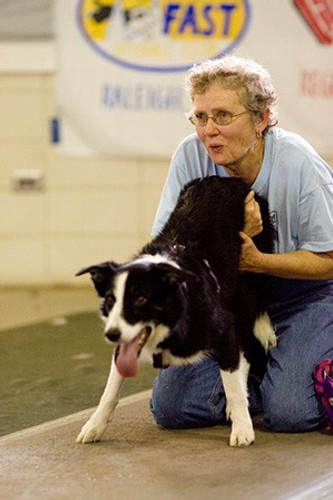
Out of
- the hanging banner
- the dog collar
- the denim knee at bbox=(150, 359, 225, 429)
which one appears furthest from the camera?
the hanging banner

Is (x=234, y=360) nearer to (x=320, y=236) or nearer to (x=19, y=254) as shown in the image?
(x=320, y=236)

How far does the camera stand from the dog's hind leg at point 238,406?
3172 mm

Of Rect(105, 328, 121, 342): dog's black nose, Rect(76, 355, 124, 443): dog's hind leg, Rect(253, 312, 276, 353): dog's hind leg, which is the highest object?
Rect(105, 328, 121, 342): dog's black nose

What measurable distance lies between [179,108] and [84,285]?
45.8 inches

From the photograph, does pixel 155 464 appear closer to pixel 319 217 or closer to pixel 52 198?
pixel 319 217

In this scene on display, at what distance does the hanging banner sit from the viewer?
575 cm

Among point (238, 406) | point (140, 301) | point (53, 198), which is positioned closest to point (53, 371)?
point (238, 406)

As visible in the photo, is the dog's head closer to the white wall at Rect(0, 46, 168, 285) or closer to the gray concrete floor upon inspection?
the gray concrete floor

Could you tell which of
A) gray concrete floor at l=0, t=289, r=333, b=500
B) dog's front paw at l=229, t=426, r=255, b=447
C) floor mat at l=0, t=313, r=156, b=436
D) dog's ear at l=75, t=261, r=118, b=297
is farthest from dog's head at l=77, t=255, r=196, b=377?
floor mat at l=0, t=313, r=156, b=436

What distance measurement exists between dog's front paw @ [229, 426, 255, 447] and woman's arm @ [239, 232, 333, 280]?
49cm

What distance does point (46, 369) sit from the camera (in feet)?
14.1

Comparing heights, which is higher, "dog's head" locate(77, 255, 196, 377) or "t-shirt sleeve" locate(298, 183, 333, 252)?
"t-shirt sleeve" locate(298, 183, 333, 252)

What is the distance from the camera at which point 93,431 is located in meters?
3.22

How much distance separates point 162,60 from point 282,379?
2920mm
